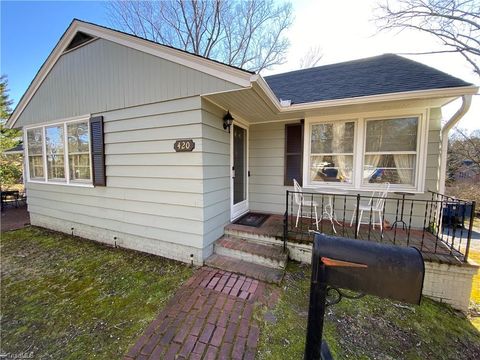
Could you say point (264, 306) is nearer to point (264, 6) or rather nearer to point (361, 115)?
point (361, 115)

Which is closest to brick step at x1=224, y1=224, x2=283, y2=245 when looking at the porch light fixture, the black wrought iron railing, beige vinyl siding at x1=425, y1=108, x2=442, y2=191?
the black wrought iron railing

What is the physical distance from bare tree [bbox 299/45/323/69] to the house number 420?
37.6 ft

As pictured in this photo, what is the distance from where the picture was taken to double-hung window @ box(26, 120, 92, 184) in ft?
14.5

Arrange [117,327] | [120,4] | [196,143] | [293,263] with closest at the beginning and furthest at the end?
[117,327] < [196,143] < [293,263] < [120,4]

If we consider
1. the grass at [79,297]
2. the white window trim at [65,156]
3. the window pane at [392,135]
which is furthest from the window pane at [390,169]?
the white window trim at [65,156]

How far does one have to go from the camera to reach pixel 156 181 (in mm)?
3537

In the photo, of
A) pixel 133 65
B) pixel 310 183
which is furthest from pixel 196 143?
pixel 310 183

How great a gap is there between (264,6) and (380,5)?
5960mm

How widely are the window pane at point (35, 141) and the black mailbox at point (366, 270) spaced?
697 centimetres

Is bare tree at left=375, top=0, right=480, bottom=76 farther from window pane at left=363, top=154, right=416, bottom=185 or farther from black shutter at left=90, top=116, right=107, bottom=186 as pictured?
black shutter at left=90, top=116, right=107, bottom=186

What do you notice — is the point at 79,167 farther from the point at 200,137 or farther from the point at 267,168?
the point at 267,168

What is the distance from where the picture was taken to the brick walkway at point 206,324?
6.04 feet

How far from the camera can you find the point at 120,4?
9.96 metres

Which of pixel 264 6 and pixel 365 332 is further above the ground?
pixel 264 6
